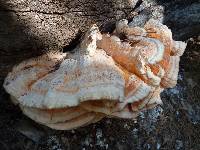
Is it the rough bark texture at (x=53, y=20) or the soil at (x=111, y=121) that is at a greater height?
the rough bark texture at (x=53, y=20)

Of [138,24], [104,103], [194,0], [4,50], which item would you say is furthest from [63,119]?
[194,0]

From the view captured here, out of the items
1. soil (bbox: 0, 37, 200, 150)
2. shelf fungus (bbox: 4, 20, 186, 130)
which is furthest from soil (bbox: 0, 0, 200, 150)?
shelf fungus (bbox: 4, 20, 186, 130)

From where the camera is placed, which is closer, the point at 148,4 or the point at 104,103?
the point at 104,103

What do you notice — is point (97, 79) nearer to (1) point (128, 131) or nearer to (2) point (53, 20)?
(2) point (53, 20)

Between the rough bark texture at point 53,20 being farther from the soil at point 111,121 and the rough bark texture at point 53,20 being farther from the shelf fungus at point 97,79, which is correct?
the shelf fungus at point 97,79

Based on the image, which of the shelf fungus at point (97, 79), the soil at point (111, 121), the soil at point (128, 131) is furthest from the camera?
the soil at point (128, 131)

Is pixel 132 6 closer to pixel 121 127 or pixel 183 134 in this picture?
pixel 121 127

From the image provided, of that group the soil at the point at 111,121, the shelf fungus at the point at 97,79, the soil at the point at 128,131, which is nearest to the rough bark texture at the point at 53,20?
the soil at the point at 111,121
